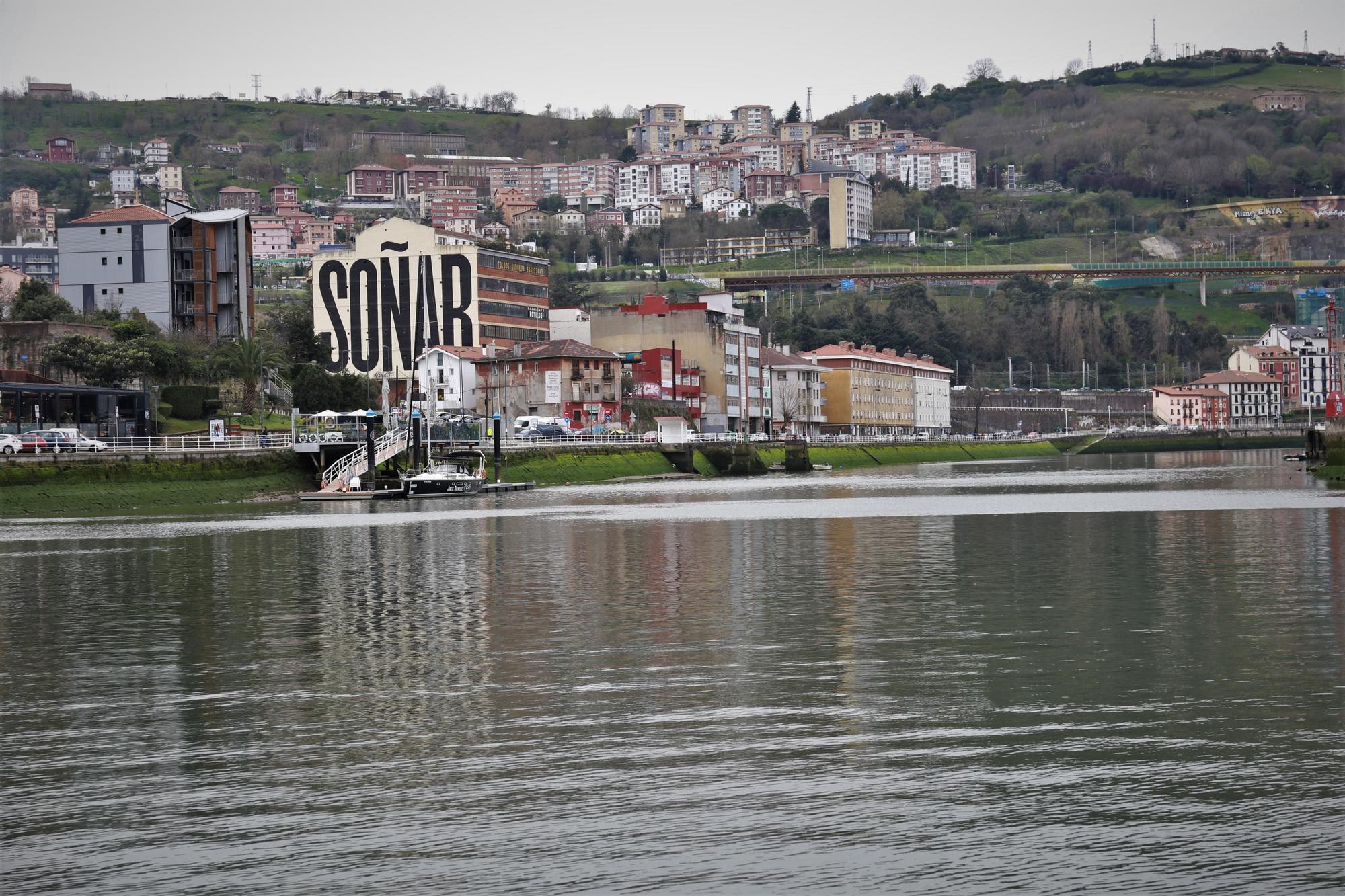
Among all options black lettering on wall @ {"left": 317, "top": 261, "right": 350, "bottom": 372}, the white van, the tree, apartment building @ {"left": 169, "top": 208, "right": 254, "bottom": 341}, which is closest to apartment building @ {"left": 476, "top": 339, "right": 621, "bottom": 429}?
the white van

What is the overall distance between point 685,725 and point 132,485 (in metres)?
49.5

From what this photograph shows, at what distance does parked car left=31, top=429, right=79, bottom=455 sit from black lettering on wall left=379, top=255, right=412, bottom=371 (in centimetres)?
6602

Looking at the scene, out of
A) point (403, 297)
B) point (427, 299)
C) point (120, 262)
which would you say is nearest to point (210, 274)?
point (120, 262)

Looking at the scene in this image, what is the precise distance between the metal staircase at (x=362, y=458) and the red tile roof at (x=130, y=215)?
40.5m

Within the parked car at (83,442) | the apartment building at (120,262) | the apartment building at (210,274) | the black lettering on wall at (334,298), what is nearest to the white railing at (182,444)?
the parked car at (83,442)

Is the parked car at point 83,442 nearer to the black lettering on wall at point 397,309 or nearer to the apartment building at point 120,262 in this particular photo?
the apartment building at point 120,262

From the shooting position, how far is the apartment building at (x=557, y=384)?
11356 centimetres

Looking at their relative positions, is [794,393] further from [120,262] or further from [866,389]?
[120,262]

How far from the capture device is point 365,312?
5153 inches

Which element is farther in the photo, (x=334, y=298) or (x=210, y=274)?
(x=334, y=298)

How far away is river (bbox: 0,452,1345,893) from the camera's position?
10.7 meters

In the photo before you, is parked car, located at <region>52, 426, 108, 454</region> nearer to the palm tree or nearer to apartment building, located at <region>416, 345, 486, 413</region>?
the palm tree

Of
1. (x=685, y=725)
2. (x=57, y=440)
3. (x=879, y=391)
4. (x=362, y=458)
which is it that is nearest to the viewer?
(x=685, y=725)

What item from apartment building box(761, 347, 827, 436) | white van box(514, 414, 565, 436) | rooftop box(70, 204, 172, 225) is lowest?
white van box(514, 414, 565, 436)
